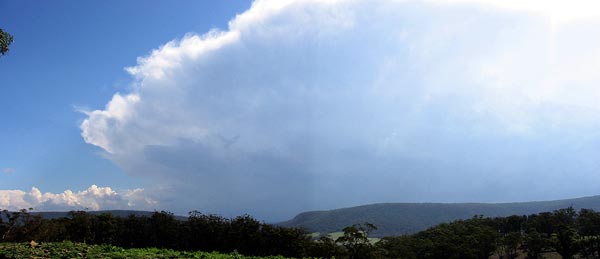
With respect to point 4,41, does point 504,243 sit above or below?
below

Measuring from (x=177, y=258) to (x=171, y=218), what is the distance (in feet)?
154

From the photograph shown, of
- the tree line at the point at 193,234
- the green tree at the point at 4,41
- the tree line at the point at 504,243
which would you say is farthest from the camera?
the tree line at the point at 504,243

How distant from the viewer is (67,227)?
60.3 meters

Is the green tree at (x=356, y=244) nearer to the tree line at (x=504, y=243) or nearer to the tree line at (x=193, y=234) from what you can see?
the tree line at (x=193, y=234)

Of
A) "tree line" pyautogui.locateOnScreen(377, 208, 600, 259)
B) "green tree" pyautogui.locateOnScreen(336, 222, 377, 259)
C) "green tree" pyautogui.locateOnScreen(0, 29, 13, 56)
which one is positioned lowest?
"tree line" pyautogui.locateOnScreen(377, 208, 600, 259)

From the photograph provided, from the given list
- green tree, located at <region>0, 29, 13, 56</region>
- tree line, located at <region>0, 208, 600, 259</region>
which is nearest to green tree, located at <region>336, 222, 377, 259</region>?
tree line, located at <region>0, 208, 600, 259</region>

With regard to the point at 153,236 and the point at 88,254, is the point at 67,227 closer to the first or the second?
the point at 153,236

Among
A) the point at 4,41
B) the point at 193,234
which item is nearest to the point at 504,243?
the point at 193,234

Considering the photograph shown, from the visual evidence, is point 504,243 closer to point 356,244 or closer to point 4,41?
point 356,244

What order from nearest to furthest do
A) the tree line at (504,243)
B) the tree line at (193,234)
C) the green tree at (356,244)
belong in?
the tree line at (193,234)
the green tree at (356,244)
the tree line at (504,243)

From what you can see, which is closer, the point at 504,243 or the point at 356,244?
the point at 356,244

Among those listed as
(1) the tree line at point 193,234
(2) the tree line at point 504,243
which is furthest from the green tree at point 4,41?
(2) the tree line at point 504,243

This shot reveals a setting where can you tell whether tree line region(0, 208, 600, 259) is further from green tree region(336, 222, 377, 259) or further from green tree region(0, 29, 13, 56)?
green tree region(0, 29, 13, 56)

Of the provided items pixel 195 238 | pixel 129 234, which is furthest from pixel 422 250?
pixel 129 234
